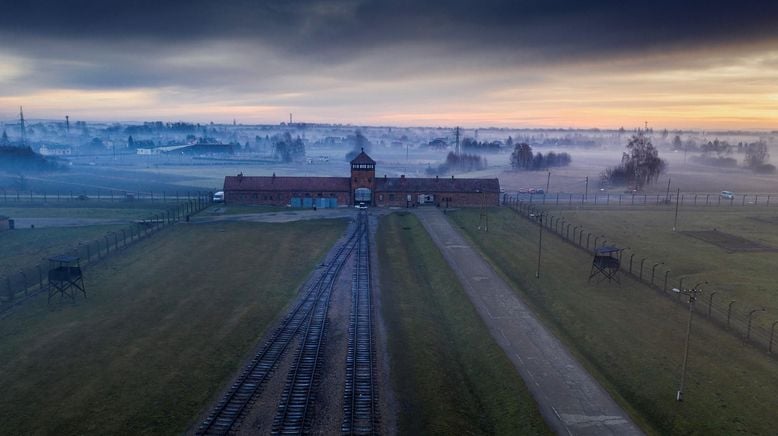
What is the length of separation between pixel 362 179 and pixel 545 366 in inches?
2548

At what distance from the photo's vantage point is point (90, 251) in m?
56.5

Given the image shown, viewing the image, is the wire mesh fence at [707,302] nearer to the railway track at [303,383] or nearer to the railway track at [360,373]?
the railway track at [360,373]

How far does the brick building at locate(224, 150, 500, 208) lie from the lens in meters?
92.3

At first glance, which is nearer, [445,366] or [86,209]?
[445,366]

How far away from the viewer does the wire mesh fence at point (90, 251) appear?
1670 inches

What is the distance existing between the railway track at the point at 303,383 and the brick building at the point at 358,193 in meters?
53.2

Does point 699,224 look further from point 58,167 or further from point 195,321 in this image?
point 58,167

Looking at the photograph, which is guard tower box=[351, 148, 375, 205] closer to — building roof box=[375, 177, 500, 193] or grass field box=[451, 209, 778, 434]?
building roof box=[375, 177, 500, 193]

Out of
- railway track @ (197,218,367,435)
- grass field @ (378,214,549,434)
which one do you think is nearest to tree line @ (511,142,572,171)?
grass field @ (378,214,549,434)

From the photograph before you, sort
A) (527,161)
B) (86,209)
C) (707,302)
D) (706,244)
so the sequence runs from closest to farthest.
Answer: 1. (707,302)
2. (706,244)
3. (86,209)
4. (527,161)

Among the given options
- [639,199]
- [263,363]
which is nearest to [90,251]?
[263,363]

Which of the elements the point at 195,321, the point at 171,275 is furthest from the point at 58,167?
the point at 195,321

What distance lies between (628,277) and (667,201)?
57936 mm

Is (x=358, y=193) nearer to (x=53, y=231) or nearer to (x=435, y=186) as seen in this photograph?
(x=435, y=186)
